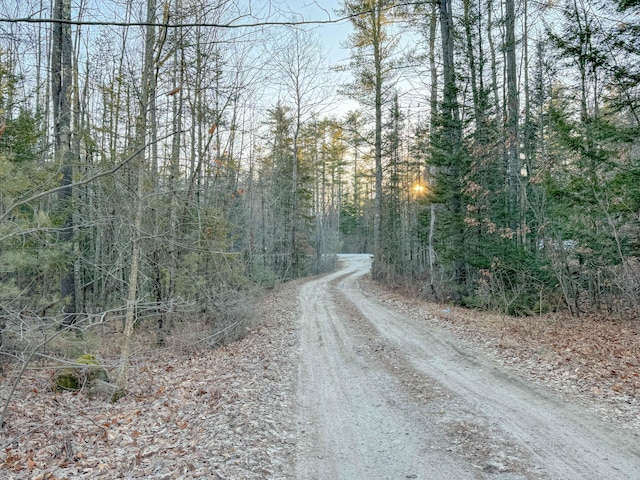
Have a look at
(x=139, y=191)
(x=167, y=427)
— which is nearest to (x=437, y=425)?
(x=167, y=427)

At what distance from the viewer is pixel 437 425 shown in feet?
14.6

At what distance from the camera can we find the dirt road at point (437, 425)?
3.55 metres

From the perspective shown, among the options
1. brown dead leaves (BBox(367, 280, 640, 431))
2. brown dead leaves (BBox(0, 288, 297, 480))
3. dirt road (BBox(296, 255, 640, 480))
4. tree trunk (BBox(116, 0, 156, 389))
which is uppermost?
tree trunk (BBox(116, 0, 156, 389))

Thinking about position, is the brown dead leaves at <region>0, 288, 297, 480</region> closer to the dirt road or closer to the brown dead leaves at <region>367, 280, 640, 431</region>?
the dirt road

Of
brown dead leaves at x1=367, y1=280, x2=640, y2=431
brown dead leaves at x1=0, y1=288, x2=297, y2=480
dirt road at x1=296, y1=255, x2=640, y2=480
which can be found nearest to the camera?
dirt road at x1=296, y1=255, x2=640, y2=480

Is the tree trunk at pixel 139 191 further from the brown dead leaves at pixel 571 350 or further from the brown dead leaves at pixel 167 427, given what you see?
the brown dead leaves at pixel 571 350

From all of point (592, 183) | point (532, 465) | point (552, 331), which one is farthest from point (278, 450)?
point (592, 183)

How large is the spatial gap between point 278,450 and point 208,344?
548cm


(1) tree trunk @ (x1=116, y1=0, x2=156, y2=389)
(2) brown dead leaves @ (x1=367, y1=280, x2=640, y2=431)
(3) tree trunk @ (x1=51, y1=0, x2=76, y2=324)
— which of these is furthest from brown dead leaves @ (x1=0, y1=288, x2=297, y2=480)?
(2) brown dead leaves @ (x1=367, y1=280, x2=640, y2=431)

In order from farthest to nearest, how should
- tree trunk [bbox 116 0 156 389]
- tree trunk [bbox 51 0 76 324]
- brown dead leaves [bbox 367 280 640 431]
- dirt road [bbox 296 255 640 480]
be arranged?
1. tree trunk [bbox 51 0 76 324]
2. tree trunk [bbox 116 0 156 389]
3. brown dead leaves [bbox 367 280 640 431]
4. dirt road [bbox 296 255 640 480]

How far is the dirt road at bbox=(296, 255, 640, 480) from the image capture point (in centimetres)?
355

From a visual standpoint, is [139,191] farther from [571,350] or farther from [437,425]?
[571,350]

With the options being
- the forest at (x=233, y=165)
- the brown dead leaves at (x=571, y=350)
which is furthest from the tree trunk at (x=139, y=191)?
the brown dead leaves at (x=571, y=350)

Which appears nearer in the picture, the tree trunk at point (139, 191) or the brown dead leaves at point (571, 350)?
the brown dead leaves at point (571, 350)
